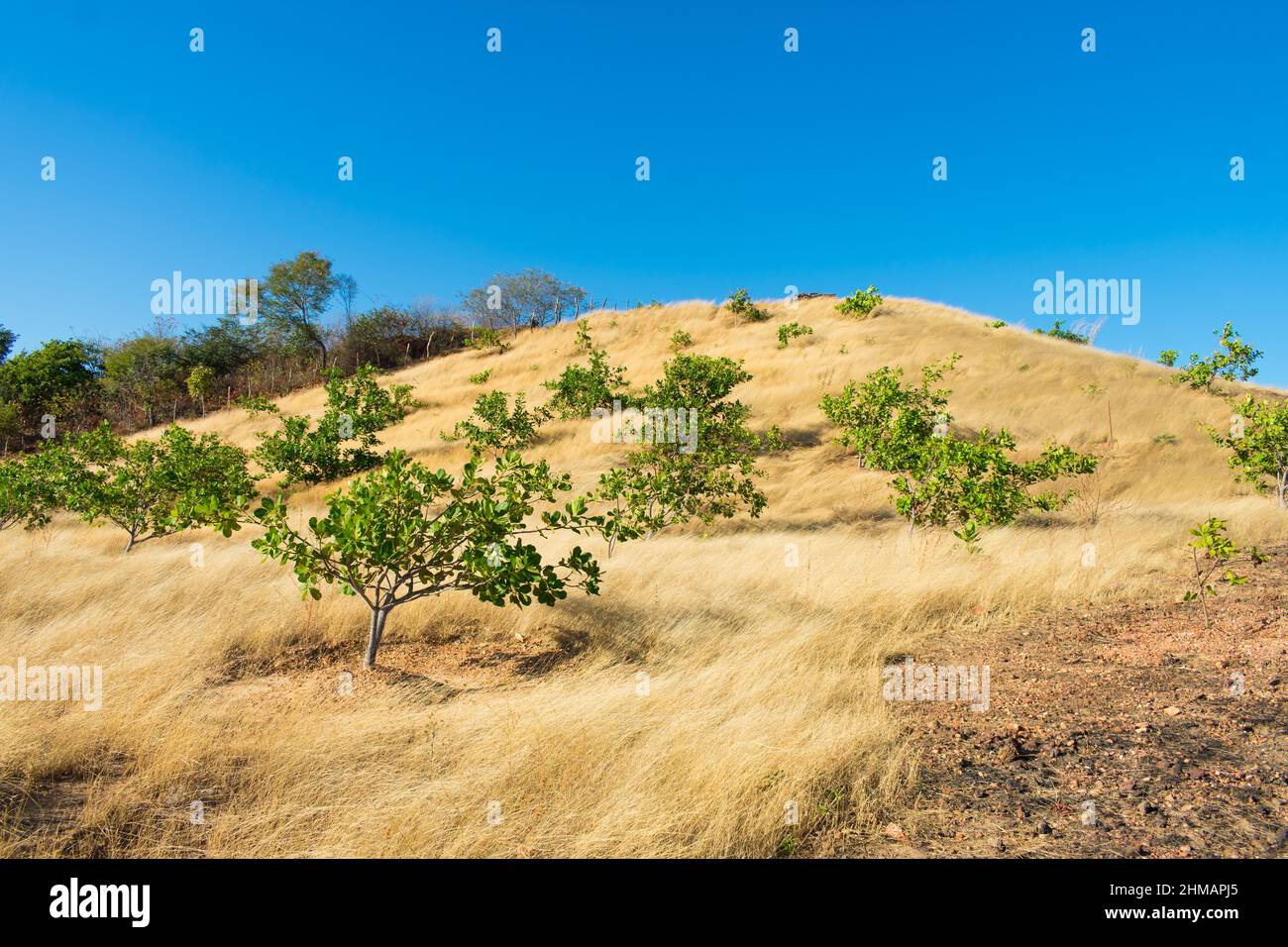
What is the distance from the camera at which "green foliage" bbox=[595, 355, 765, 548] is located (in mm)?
14148

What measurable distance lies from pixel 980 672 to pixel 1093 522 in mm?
12069

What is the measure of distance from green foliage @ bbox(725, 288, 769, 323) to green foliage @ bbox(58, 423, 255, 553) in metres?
36.3

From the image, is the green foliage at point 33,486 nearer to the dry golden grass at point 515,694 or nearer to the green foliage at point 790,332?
the dry golden grass at point 515,694

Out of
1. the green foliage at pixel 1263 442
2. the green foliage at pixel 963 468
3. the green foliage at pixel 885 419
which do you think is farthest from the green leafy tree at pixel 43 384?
the green foliage at pixel 1263 442

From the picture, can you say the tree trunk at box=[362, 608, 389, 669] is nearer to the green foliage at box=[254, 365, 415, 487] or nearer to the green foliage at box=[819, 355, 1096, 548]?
the green foliage at box=[819, 355, 1096, 548]

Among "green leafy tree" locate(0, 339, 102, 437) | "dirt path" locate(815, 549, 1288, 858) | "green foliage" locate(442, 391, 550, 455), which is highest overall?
"green leafy tree" locate(0, 339, 102, 437)

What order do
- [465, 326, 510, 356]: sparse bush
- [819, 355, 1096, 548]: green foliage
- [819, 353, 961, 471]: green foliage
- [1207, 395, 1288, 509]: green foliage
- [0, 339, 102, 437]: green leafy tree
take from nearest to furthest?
[819, 355, 1096, 548]: green foliage → [819, 353, 961, 471]: green foliage → [1207, 395, 1288, 509]: green foliage → [0, 339, 102, 437]: green leafy tree → [465, 326, 510, 356]: sparse bush

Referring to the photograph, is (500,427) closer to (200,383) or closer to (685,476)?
(685,476)

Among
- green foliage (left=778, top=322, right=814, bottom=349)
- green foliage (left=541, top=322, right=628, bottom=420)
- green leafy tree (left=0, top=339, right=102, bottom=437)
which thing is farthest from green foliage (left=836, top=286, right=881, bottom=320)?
green leafy tree (left=0, top=339, right=102, bottom=437)

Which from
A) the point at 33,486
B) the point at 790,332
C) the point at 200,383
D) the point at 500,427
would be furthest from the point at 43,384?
the point at 790,332

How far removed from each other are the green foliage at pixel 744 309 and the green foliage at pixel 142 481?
36.3m

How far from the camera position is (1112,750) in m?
4.71

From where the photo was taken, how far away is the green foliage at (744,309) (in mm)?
45969

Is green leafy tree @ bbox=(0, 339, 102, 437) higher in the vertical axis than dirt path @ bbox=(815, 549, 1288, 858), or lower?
higher
